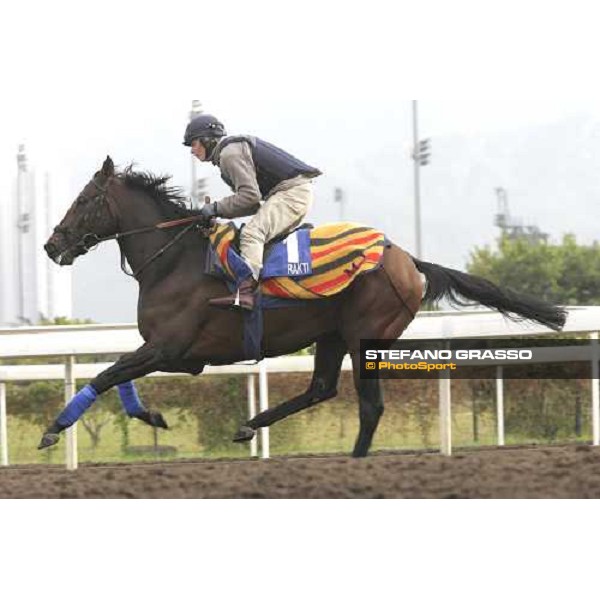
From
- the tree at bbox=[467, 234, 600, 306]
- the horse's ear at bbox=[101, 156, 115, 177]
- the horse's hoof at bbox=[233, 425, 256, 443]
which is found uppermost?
the tree at bbox=[467, 234, 600, 306]

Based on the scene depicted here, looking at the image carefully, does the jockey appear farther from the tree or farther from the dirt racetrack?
the tree

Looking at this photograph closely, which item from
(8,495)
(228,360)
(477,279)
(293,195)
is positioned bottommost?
(8,495)

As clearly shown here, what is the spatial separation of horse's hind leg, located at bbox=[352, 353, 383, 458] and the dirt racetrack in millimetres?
193

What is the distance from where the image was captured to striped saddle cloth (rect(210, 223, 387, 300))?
233 inches

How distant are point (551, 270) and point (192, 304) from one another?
2282 centimetres

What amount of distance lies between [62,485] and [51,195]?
11.1 m

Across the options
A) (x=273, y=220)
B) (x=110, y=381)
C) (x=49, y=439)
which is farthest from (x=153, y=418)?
(x=273, y=220)

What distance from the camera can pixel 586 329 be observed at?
6.93 meters

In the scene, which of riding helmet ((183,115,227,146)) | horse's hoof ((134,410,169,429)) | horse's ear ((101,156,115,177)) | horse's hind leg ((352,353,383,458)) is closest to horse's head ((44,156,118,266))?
horse's ear ((101,156,115,177))

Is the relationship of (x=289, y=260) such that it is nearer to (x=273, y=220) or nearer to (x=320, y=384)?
(x=273, y=220)

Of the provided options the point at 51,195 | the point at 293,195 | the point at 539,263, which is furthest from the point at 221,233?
the point at 539,263

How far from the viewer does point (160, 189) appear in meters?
6.33

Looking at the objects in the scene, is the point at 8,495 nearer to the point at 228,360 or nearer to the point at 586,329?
the point at 228,360

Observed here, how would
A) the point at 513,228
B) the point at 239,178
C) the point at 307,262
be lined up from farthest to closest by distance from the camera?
the point at 513,228, the point at 307,262, the point at 239,178
